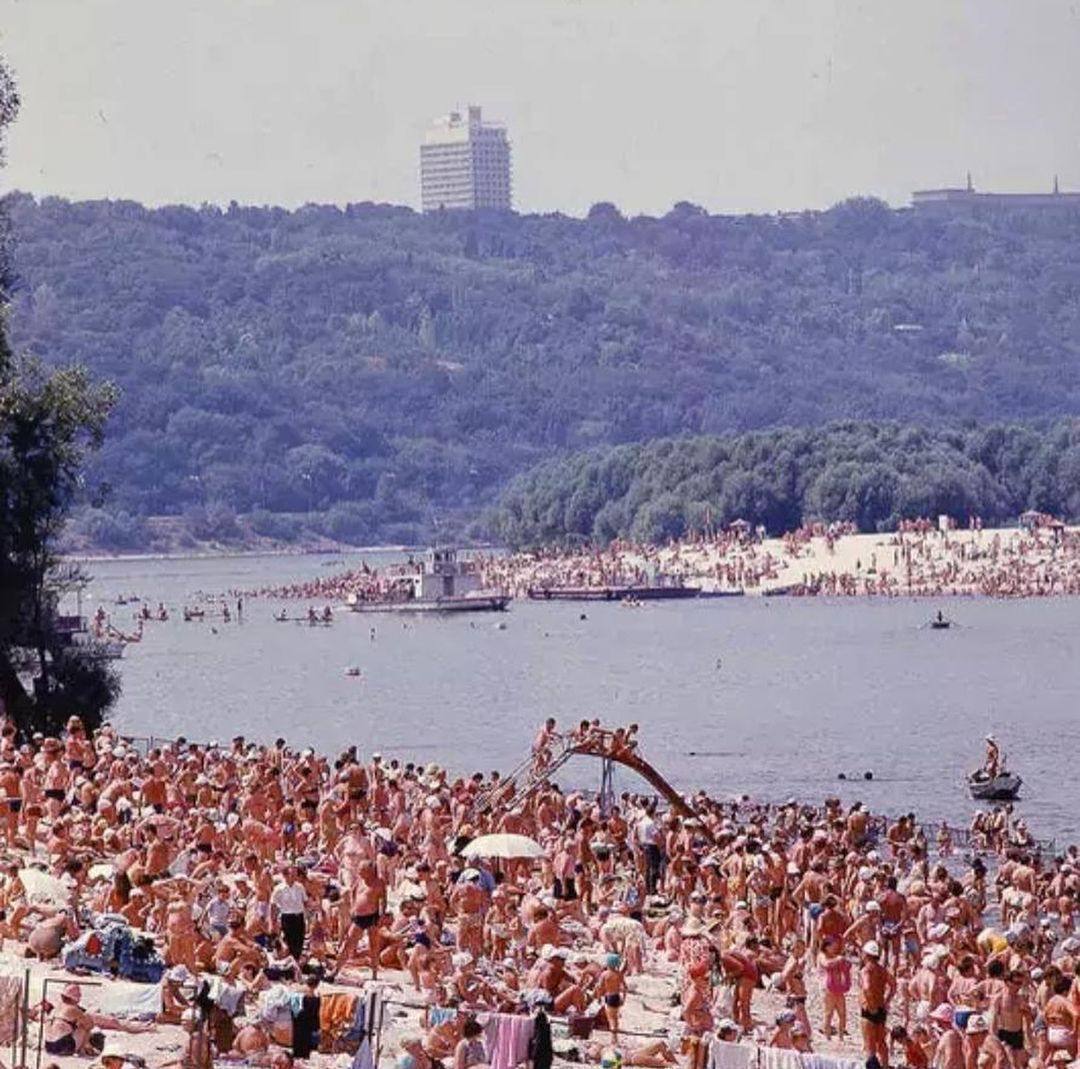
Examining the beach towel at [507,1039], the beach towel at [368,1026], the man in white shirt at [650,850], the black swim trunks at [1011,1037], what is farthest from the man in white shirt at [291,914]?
the man in white shirt at [650,850]

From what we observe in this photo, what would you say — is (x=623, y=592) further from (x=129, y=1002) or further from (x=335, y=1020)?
(x=335, y=1020)

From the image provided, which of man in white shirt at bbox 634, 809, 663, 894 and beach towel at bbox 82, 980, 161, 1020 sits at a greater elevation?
beach towel at bbox 82, 980, 161, 1020

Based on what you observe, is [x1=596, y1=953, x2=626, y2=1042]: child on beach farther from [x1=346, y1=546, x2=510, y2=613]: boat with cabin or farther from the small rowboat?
[x1=346, y1=546, x2=510, y2=613]: boat with cabin

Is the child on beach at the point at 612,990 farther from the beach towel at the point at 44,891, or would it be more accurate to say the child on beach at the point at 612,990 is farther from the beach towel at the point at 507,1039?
the beach towel at the point at 44,891

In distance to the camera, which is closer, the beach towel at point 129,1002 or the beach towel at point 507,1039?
the beach towel at point 507,1039

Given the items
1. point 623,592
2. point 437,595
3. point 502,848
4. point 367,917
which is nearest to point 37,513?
point 502,848

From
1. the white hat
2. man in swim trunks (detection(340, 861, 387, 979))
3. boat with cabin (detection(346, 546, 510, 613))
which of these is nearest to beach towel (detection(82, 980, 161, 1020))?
the white hat

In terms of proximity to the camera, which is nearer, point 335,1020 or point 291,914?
point 335,1020
